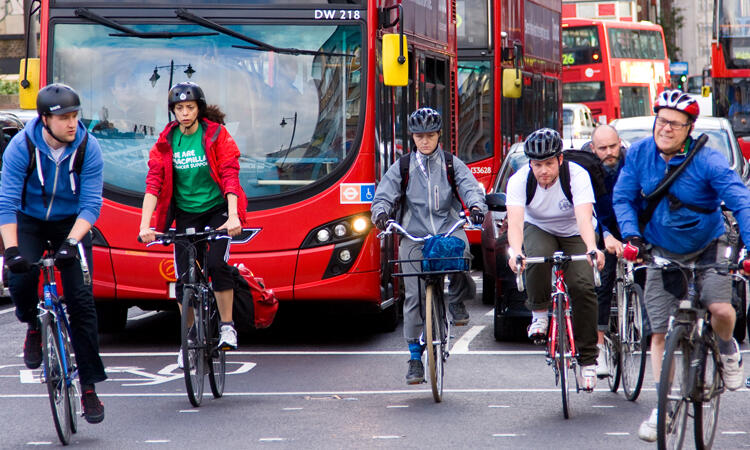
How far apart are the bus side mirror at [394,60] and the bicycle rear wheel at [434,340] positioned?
2507 millimetres

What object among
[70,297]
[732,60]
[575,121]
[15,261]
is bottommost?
[70,297]

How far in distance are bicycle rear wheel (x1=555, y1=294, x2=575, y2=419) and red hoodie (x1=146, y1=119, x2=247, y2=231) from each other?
2.05m

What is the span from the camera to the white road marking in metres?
10.5

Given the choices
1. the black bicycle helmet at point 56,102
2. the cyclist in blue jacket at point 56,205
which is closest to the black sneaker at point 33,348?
the cyclist in blue jacket at point 56,205

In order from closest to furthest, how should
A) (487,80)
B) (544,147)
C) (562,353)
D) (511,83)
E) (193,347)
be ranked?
(562,353)
(544,147)
(193,347)
(511,83)
(487,80)

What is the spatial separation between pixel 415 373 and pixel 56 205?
2.45 metres

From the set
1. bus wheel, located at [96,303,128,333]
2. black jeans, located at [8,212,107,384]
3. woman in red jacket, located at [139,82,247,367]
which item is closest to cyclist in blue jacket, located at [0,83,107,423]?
black jeans, located at [8,212,107,384]

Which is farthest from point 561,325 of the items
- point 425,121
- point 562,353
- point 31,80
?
point 31,80

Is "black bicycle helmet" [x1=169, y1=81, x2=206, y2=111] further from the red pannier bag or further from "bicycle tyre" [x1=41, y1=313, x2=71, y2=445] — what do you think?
"bicycle tyre" [x1=41, y1=313, x2=71, y2=445]

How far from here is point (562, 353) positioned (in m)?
7.45

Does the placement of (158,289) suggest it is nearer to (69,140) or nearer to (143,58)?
(143,58)

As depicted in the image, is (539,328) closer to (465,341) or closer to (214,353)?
(214,353)

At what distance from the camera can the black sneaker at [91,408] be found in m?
7.08

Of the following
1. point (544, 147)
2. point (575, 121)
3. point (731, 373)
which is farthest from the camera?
point (575, 121)
